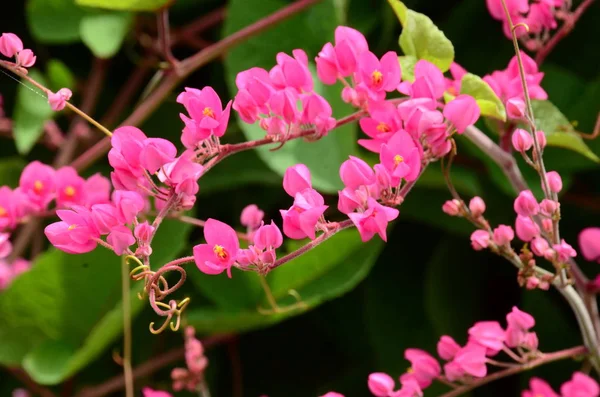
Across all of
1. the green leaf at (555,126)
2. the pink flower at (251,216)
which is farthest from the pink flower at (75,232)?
the green leaf at (555,126)

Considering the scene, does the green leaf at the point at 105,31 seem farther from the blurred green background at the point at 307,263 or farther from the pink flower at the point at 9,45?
the pink flower at the point at 9,45

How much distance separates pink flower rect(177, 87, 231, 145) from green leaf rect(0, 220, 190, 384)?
0.65 ft

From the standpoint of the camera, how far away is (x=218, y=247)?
0.29m

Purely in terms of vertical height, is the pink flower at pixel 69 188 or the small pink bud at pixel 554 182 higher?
the small pink bud at pixel 554 182

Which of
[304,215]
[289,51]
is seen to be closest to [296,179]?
[304,215]

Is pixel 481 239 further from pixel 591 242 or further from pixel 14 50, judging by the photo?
pixel 14 50

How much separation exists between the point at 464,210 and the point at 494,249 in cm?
2

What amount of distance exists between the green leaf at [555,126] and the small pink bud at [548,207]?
7 cm

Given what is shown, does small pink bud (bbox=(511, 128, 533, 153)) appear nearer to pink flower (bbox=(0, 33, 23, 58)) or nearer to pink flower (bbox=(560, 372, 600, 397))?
pink flower (bbox=(560, 372, 600, 397))

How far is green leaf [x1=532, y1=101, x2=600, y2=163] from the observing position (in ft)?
1.29

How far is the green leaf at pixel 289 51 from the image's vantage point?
514 millimetres

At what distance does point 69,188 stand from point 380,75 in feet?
0.67

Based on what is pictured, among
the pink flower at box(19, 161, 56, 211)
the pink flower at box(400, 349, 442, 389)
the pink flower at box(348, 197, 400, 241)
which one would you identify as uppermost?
the pink flower at box(348, 197, 400, 241)

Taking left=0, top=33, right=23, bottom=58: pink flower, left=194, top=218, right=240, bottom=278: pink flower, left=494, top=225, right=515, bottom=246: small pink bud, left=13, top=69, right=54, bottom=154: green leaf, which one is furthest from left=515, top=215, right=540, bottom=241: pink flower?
left=13, top=69, right=54, bottom=154: green leaf
